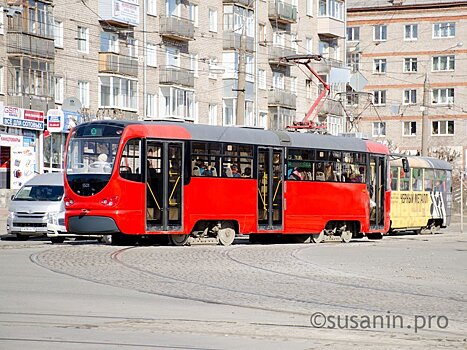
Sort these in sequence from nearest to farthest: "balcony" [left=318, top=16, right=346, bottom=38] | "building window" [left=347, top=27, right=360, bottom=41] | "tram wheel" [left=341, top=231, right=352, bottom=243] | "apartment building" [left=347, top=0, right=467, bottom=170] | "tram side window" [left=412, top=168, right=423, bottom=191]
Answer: "tram wheel" [left=341, top=231, right=352, bottom=243] → "tram side window" [left=412, top=168, right=423, bottom=191] → "balcony" [left=318, top=16, right=346, bottom=38] → "apartment building" [left=347, top=0, right=467, bottom=170] → "building window" [left=347, top=27, right=360, bottom=41]

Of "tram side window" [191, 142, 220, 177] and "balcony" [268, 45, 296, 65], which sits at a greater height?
"balcony" [268, 45, 296, 65]

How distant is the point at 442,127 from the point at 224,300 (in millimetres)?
82085

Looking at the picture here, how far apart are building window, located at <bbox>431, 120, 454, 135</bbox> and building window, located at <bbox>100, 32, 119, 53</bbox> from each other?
144ft

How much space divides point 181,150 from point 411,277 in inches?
362

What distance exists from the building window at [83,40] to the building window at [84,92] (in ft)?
4.95

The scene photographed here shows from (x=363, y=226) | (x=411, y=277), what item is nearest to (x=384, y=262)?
(x=411, y=277)

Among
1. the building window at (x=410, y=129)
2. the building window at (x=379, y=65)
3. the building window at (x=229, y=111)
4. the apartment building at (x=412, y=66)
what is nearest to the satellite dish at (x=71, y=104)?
the building window at (x=229, y=111)

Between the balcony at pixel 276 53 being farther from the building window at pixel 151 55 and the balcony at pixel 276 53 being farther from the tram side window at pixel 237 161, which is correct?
the tram side window at pixel 237 161

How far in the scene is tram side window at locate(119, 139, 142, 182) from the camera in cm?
2656

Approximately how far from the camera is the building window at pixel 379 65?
9594cm

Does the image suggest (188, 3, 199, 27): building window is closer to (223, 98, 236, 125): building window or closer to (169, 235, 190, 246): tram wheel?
(223, 98, 236, 125): building window

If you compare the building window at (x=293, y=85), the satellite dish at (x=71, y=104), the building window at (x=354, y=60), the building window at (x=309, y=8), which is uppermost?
the building window at (x=309, y=8)

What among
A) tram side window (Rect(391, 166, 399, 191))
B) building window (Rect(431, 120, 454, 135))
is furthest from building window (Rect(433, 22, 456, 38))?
tram side window (Rect(391, 166, 399, 191))

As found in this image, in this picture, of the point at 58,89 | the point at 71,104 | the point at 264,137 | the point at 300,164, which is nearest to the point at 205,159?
the point at 264,137
